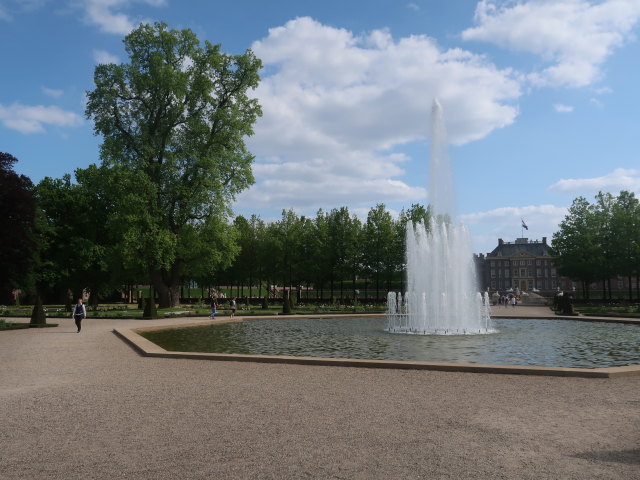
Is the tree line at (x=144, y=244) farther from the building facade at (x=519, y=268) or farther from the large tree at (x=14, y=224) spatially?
the building facade at (x=519, y=268)

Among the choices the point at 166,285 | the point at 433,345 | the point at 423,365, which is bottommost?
the point at 433,345

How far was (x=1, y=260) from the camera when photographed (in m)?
32.0

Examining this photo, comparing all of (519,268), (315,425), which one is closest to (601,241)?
(315,425)

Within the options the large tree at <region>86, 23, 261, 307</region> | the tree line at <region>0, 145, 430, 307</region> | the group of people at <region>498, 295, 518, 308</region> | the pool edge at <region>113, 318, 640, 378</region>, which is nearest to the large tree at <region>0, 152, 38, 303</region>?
the tree line at <region>0, 145, 430, 307</region>

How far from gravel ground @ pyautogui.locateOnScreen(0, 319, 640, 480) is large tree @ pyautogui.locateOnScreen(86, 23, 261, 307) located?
29.1 meters

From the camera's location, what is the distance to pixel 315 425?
775cm

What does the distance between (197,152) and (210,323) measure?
625 inches

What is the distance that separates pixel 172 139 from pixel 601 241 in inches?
2059

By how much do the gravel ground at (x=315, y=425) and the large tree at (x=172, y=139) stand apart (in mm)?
29062

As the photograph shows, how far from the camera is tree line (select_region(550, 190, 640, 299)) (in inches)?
2470

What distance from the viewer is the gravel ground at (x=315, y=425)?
237 inches

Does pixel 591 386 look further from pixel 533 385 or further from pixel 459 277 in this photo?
pixel 459 277

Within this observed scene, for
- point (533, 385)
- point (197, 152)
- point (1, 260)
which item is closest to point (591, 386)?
point (533, 385)

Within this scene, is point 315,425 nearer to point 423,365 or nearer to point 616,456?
point 616,456
